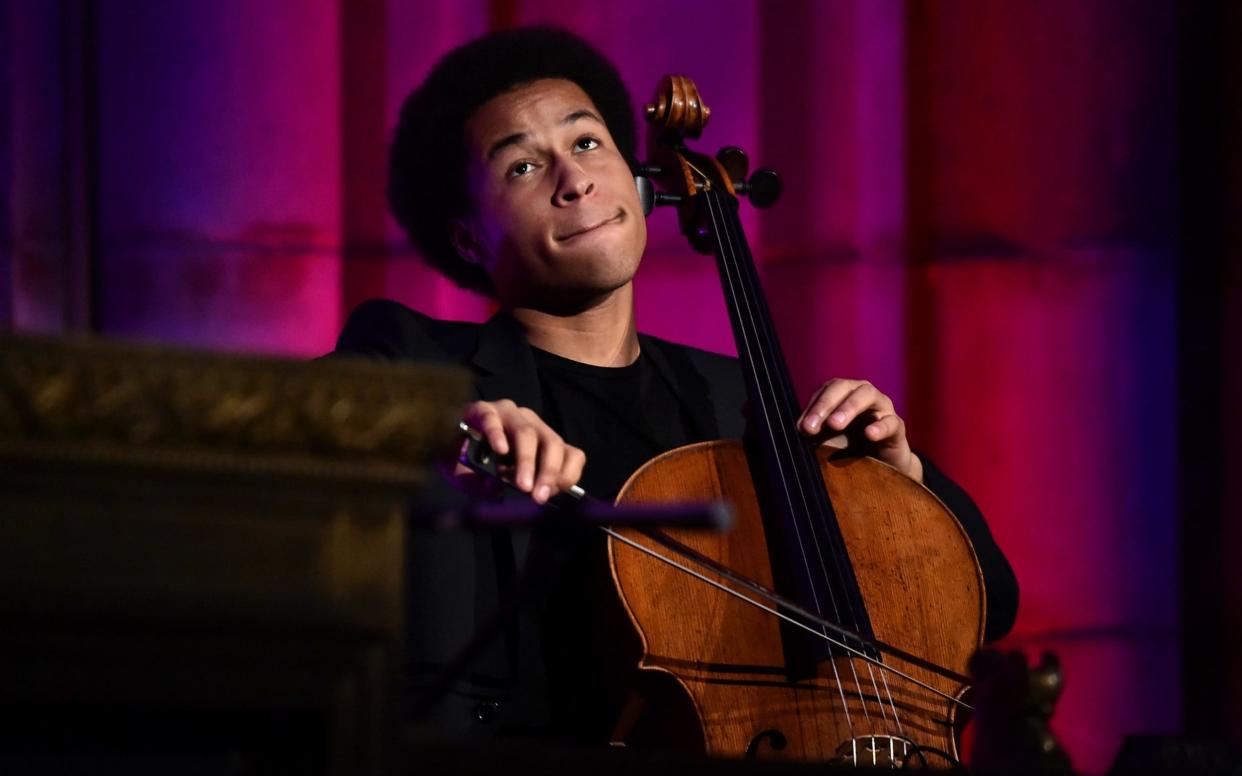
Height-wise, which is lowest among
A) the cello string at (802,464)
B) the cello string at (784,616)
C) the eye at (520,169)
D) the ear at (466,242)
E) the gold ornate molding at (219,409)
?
the cello string at (784,616)

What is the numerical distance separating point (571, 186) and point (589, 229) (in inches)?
2.1

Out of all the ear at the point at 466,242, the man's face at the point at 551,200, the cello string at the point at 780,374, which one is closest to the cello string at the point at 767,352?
the cello string at the point at 780,374

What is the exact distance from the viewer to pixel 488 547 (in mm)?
1647

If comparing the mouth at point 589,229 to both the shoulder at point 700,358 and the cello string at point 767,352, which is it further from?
the shoulder at point 700,358

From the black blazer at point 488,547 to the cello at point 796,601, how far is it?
0.70 ft

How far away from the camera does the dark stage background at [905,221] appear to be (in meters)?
2.07

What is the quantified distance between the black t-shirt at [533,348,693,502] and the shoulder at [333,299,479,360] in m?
0.11

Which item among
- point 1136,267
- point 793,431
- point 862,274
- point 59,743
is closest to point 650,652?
point 793,431

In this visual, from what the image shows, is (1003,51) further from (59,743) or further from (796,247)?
(59,743)

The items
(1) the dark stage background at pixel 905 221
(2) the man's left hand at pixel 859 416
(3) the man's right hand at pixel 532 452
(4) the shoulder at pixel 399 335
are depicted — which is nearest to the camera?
(3) the man's right hand at pixel 532 452

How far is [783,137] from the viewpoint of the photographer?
2.22m

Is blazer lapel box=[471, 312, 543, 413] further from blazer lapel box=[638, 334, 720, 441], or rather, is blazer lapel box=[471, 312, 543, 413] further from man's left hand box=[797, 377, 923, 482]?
man's left hand box=[797, 377, 923, 482]

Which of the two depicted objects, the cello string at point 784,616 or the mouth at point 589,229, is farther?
the mouth at point 589,229

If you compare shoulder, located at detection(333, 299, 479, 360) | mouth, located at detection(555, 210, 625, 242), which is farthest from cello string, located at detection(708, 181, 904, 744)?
shoulder, located at detection(333, 299, 479, 360)
